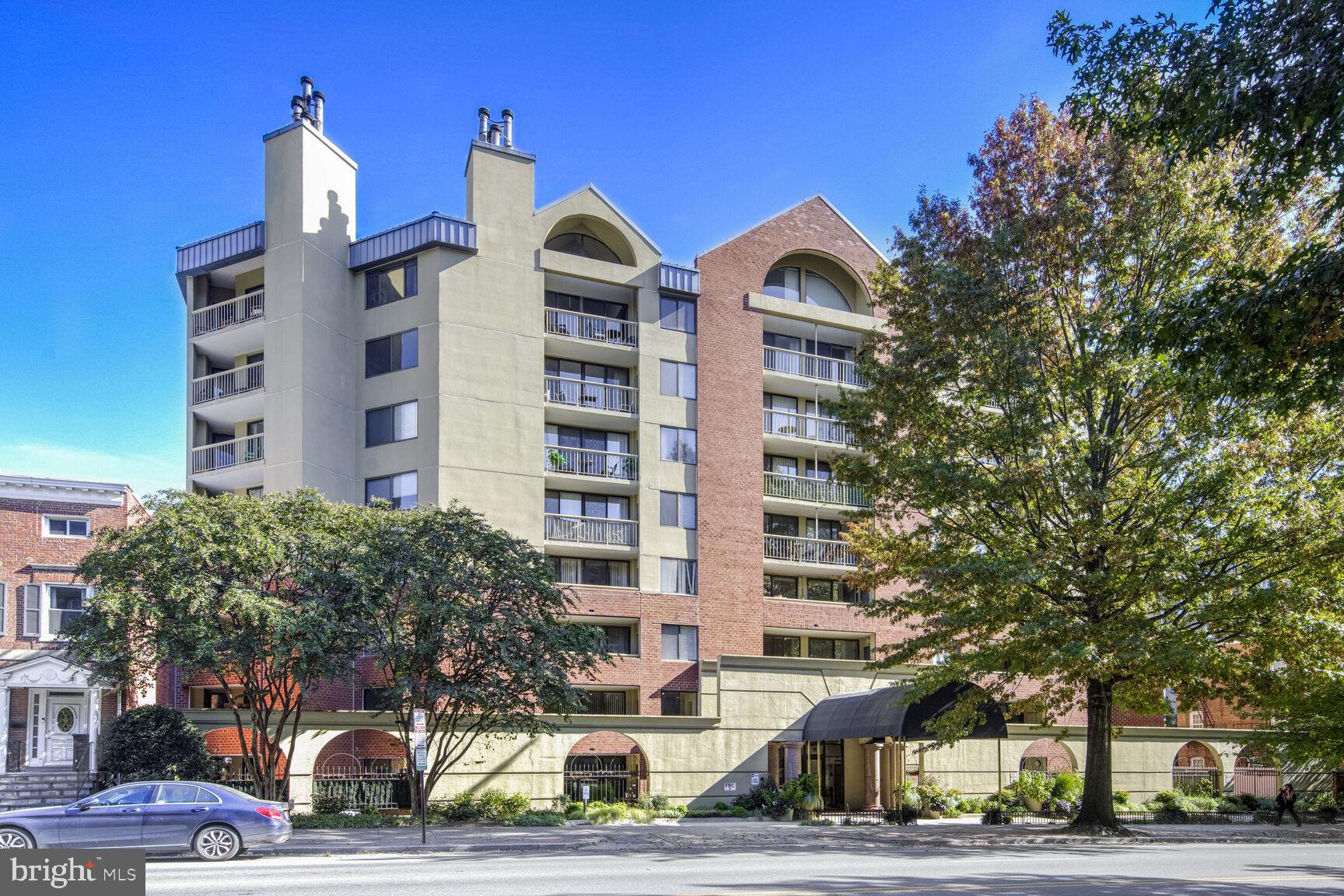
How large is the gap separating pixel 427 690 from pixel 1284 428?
20191 millimetres

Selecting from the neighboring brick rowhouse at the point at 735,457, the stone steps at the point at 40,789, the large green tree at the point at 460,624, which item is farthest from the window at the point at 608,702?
the stone steps at the point at 40,789

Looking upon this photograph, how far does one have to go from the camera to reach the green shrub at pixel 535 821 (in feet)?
96.5

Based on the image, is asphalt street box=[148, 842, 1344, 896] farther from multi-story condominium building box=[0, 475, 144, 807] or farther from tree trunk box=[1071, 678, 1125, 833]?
multi-story condominium building box=[0, 475, 144, 807]

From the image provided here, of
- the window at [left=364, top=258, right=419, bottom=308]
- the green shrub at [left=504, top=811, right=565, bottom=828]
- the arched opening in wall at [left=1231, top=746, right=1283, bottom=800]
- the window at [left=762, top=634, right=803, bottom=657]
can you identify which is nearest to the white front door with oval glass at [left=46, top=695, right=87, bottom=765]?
the green shrub at [left=504, top=811, right=565, bottom=828]

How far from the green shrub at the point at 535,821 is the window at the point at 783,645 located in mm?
14406

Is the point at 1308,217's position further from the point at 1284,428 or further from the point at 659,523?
the point at 659,523

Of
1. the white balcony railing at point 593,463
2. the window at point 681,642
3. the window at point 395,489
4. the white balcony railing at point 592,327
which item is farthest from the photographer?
the white balcony railing at point 592,327

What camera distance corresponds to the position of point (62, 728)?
3572 centimetres

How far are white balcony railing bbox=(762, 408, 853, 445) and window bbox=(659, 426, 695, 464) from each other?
319 cm

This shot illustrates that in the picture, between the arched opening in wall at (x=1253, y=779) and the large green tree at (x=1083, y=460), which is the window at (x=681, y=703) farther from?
the arched opening in wall at (x=1253, y=779)

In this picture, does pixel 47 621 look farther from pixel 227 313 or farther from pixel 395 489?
pixel 227 313

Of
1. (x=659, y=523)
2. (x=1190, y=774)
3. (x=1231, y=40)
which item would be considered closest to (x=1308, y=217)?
(x=1231, y=40)

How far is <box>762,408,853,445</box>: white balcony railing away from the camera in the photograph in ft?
142

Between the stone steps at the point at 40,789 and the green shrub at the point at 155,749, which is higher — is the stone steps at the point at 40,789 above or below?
below
